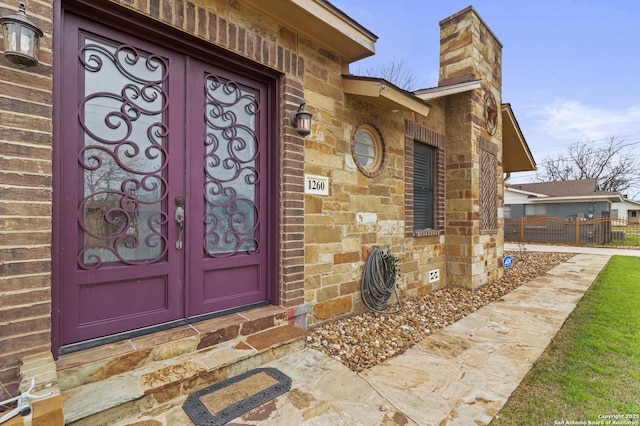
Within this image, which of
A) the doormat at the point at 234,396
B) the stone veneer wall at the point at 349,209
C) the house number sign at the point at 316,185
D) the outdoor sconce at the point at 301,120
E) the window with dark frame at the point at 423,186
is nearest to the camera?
the doormat at the point at 234,396

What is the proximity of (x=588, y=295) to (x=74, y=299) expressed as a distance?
22.1ft

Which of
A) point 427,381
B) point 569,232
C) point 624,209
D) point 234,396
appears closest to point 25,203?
point 234,396

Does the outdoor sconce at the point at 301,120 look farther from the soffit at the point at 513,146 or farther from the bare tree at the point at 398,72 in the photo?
the bare tree at the point at 398,72

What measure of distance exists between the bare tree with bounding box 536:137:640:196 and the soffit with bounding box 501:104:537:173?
2836 cm

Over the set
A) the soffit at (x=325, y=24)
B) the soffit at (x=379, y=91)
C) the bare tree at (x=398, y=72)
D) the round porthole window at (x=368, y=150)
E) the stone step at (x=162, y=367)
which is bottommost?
the stone step at (x=162, y=367)

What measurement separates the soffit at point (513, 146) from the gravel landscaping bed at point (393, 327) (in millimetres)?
3630

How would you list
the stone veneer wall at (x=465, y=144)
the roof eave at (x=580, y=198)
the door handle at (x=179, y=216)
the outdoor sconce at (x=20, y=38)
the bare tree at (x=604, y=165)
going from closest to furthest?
1. the outdoor sconce at (x=20, y=38)
2. the door handle at (x=179, y=216)
3. the stone veneer wall at (x=465, y=144)
4. the roof eave at (x=580, y=198)
5. the bare tree at (x=604, y=165)

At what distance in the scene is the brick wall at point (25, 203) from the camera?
1.56 metres

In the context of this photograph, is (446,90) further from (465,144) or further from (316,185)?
(316,185)

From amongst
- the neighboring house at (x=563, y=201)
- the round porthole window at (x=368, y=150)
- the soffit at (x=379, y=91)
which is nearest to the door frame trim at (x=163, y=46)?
the soffit at (x=379, y=91)

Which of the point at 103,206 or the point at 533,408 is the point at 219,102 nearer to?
the point at 103,206

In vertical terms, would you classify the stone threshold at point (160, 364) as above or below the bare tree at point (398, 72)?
below

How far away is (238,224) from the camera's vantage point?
112 inches

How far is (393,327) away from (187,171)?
2745mm
